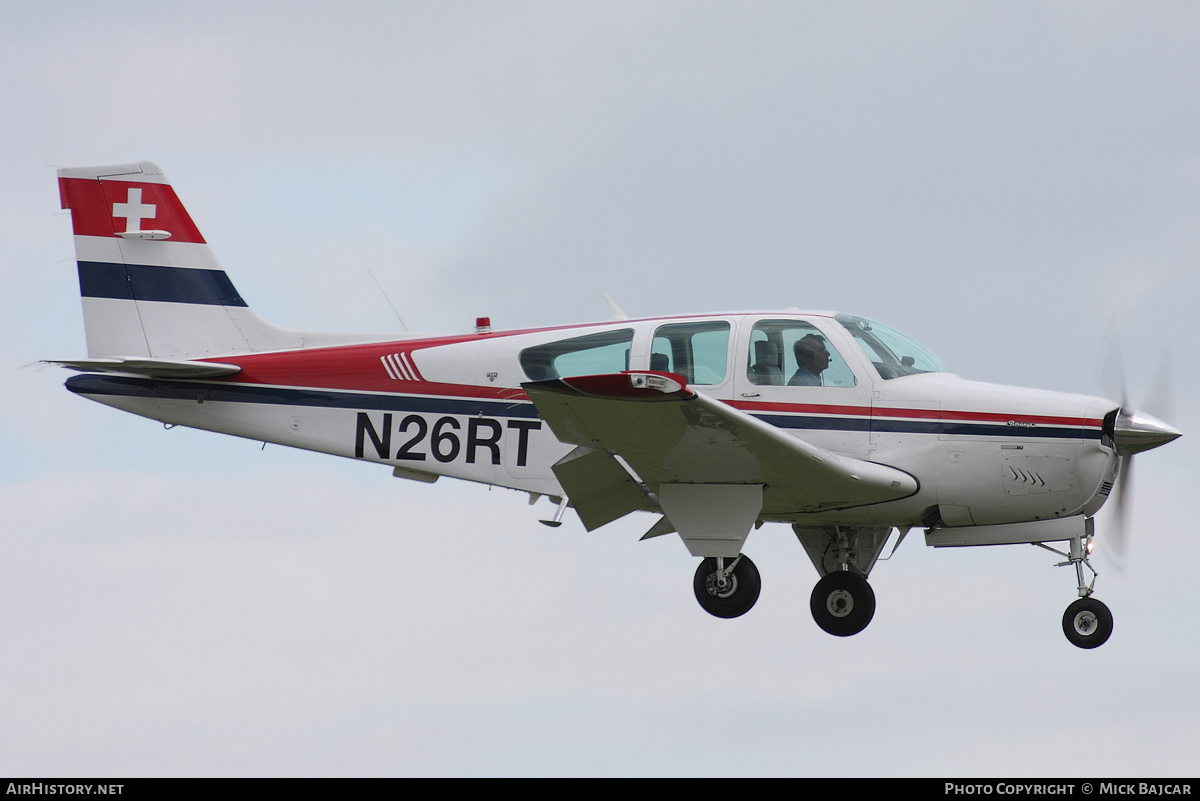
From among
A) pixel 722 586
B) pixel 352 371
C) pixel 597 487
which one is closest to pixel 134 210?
pixel 352 371

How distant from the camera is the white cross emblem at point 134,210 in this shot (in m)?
14.5

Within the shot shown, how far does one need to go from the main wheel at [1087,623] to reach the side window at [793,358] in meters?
2.84

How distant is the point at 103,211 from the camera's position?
14.5 metres

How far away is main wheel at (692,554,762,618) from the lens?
13102 millimetres

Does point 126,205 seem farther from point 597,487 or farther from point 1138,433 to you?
point 1138,433

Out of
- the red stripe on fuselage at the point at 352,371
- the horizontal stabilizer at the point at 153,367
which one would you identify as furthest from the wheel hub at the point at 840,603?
the horizontal stabilizer at the point at 153,367

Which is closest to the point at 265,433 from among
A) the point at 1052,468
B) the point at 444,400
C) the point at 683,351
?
the point at 444,400

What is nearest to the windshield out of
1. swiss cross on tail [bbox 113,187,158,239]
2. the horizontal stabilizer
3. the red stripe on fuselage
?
the red stripe on fuselage

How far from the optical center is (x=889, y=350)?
41.3ft

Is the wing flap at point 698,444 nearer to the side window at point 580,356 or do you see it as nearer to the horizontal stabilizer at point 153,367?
the side window at point 580,356

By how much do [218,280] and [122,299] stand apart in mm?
1004

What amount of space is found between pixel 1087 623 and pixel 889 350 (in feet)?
9.86

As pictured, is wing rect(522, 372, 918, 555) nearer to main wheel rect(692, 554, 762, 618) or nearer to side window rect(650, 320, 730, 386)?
main wheel rect(692, 554, 762, 618)

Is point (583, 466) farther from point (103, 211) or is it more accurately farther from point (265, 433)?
point (103, 211)
